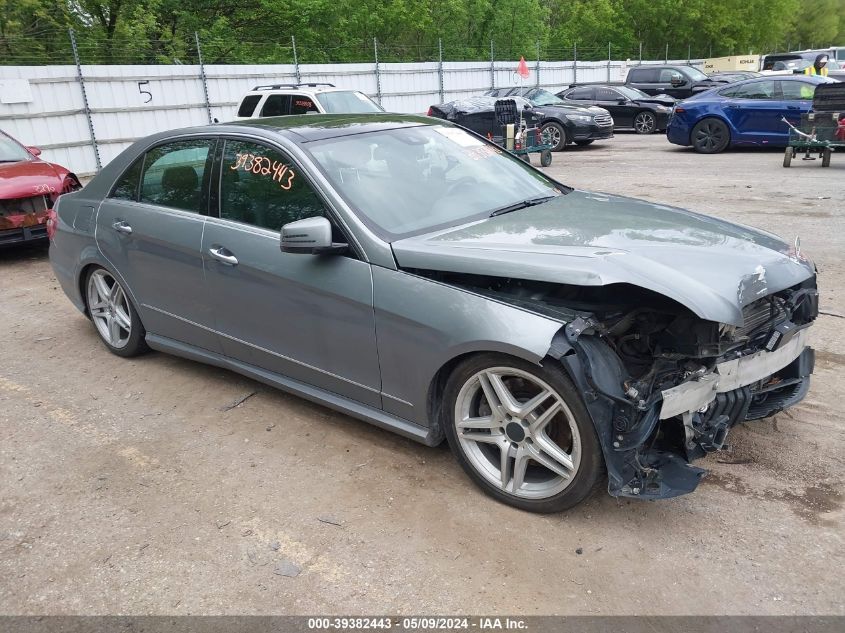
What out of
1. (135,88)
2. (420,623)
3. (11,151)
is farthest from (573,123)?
(420,623)

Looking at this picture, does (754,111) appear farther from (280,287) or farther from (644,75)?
(280,287)

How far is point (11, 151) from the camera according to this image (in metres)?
8.99

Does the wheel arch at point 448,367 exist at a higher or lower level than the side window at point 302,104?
lower

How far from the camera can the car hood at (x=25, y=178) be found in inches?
315

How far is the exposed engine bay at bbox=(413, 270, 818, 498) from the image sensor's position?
9.11 ft

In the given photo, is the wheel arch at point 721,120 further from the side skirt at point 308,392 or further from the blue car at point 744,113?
the side skirt at point 308,392

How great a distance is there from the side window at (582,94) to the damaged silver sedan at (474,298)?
17.0m

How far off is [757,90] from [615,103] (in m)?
5.98

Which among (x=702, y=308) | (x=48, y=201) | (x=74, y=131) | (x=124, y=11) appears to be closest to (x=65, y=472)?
(x=702, y=308)

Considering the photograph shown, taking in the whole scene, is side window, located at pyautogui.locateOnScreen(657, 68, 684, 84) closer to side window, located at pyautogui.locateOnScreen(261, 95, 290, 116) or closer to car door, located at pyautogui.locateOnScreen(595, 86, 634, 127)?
car door, located at pyautogui.locateOnScreen(595, 86, 634, 127)

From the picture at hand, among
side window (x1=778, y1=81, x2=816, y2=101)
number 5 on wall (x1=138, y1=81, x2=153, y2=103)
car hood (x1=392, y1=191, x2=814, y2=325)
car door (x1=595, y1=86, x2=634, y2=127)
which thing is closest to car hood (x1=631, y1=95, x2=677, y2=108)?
car door (x1=595, y1=86, x2=634, y2=127)

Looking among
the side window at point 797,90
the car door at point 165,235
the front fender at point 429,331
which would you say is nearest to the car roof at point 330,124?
the car door at point 165,235

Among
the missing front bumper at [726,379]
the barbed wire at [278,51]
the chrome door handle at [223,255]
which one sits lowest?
the missing front bumper at [726,379]

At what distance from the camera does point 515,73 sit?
2822 centimetres
